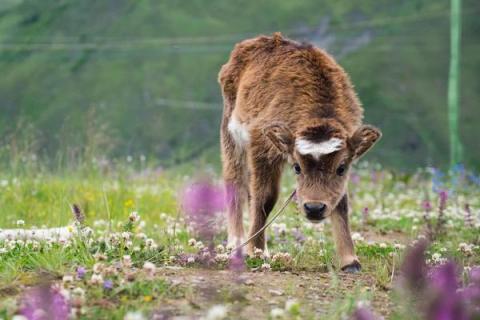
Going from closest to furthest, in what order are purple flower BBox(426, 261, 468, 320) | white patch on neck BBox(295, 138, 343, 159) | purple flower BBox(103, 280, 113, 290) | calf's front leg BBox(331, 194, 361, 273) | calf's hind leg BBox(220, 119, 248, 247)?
purple flower BBox(426, 261, 468, 320), purple flower BBox(103, 280, 113, 290), white patch on neck BBox(295, 138, 343, 159), calf's front leg BBox(331, 194, 361, 273), calf's hind leg BBox(220, 119, 248, 247)

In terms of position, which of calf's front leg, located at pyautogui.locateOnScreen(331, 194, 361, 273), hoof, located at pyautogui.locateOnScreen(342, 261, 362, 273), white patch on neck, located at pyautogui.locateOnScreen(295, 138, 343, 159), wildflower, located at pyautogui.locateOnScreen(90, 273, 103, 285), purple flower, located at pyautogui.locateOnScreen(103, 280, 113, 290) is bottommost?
hoof, located at pyautogui.locateOnScreen(342, 261, 362, 273)

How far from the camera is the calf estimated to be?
24.9 feet

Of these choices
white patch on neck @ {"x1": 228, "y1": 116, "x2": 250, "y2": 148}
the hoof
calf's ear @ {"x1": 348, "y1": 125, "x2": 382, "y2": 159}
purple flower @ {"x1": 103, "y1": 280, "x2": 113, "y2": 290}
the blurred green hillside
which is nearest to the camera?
purple flower @ {"x1": 103, "y1": 280, "x2": 113, "y2": 290}

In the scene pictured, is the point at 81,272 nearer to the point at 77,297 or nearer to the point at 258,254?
the point at 77,297

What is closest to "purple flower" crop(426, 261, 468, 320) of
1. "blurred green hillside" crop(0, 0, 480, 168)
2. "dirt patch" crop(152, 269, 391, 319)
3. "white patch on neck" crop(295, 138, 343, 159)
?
"dirt patch" crop(152, 269, 391, 319)

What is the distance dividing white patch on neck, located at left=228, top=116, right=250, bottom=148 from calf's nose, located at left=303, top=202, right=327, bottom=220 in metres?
1.75

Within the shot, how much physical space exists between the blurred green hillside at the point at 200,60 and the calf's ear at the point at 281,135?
63.4m

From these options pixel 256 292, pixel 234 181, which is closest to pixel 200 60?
pixel 234 181

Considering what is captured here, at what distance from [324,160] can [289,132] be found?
52 cm

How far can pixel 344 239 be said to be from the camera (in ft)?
26.7

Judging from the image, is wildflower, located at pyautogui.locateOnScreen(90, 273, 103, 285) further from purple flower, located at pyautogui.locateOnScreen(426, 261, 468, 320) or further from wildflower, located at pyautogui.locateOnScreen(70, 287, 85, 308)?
purple flower, located at pyautogui.locateOnScreen(426, 261, 468, 320)

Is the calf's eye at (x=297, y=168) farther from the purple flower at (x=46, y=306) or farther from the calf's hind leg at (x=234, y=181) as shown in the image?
the purple flower at (x=46, y=306)

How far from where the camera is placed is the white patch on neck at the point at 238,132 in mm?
9164

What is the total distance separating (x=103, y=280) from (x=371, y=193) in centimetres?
1063
